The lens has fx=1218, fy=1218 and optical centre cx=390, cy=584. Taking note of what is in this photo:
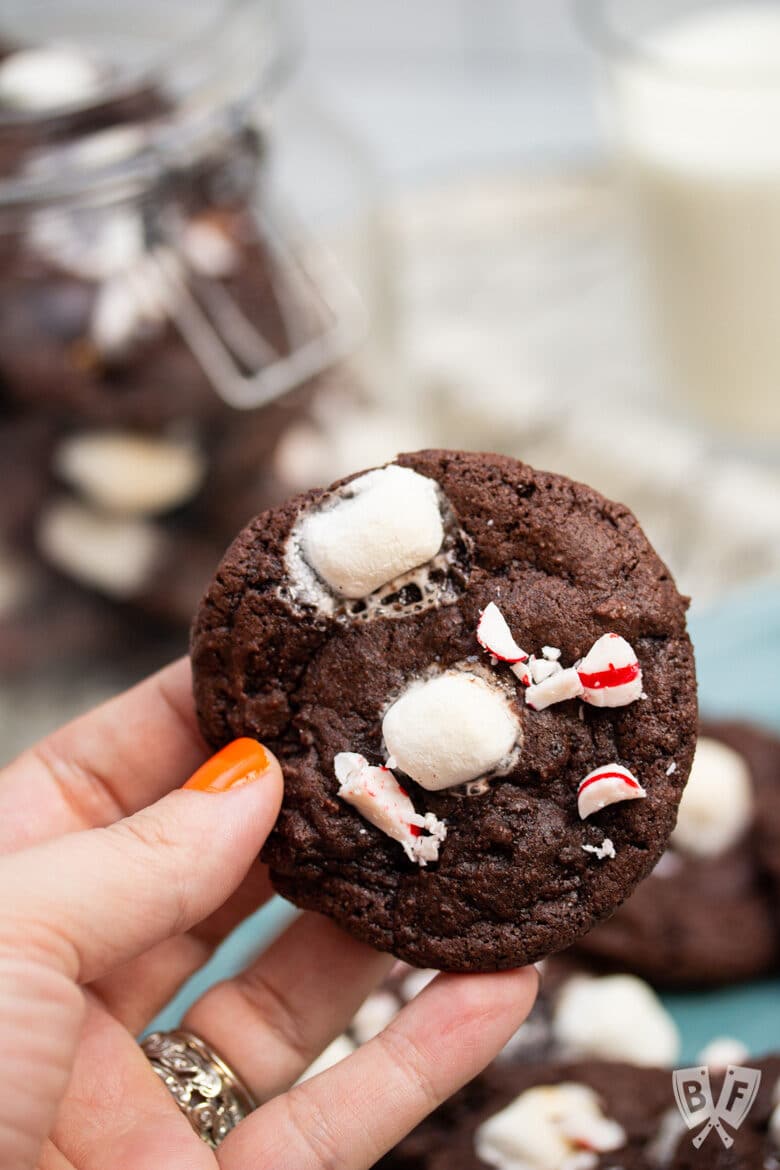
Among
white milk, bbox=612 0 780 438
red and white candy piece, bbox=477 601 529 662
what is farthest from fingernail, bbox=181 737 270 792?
white milk, bbox=612 0 780 438

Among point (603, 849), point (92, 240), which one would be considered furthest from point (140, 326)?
point (603, 849)

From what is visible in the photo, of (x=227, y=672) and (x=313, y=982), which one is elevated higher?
(x=227, y=672)

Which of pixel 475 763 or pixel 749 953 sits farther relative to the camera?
pixel 749 953

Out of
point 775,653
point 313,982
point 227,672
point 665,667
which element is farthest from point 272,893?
point 775,653

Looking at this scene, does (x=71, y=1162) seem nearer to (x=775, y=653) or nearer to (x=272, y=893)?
(x=272, y=893)

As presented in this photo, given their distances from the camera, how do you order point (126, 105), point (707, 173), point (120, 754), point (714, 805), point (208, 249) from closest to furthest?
point (120, 754) < point (714, 805) < point (126, 105) < point (208, 249) < point (707, 173)

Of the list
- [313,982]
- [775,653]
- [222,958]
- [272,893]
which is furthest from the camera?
[775,653]

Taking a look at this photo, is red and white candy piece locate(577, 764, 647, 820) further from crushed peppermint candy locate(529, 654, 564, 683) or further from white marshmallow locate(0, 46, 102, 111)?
white marshmallow locate(0, 46, 102, 111)

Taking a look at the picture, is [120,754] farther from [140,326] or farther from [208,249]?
[208,249]
